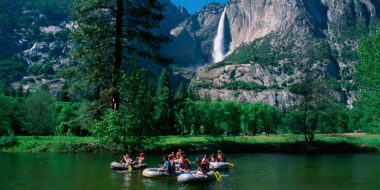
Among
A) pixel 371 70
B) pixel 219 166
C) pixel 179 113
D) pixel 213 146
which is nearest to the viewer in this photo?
pixel 219 166

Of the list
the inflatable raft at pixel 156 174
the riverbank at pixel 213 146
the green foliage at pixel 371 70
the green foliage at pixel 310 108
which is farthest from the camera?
the green foliage at pixel 310 108

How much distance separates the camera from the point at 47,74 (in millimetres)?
199250

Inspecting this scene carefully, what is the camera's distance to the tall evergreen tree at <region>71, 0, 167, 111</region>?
27.5 meters

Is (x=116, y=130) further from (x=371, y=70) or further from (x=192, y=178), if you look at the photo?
(x=371, y=70)

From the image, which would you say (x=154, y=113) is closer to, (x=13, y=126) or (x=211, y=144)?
(x=211, y=144)

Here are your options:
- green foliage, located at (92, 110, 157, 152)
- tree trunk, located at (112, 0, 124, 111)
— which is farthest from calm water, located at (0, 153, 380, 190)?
tree trunk, located at (112, 0, 124, 111)

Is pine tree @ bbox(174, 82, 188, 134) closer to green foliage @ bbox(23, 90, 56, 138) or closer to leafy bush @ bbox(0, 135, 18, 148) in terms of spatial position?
green foliage @ bbox(23, 90, 56, 138)

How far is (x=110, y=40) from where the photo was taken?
93.9 feet

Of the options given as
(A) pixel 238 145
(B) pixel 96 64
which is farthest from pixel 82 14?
(A) pixel 238 145

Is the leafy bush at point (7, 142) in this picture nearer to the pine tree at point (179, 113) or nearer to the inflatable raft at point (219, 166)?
the inflatable raft at point (219, 166)

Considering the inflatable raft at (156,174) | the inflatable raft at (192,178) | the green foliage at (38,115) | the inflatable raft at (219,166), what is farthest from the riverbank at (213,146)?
the green foliage at (38,115)

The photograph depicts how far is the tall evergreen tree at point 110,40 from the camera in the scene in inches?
1081

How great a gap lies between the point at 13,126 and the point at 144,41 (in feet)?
171

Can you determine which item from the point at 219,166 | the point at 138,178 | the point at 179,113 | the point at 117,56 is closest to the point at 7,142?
the point at 117,56
